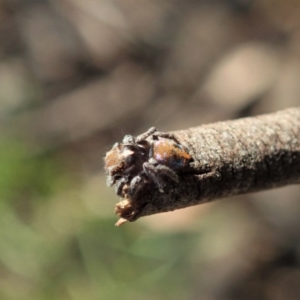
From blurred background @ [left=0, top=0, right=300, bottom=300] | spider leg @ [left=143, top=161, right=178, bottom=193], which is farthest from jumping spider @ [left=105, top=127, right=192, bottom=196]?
blurred background @ [left=0, top=0, right=300, bottom=300]

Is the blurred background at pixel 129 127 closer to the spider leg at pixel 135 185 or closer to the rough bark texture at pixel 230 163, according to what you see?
the rough bark texture at pixel 230 163

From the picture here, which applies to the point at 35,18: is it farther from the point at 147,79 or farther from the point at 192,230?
the point at 192,230

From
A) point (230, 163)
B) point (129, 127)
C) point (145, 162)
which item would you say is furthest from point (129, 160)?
point (129, 127)

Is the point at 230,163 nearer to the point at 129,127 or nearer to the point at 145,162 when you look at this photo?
the point at 145,162

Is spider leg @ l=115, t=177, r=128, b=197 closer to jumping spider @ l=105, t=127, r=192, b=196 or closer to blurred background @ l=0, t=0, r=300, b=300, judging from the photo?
jumping spider @ l=105, t=127, r=192, b=196

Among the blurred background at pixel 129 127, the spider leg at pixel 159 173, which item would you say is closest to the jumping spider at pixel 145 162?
the spider leg at pixel 159 173

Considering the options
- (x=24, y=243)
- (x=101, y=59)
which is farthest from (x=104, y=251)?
(x=101, y=59)
